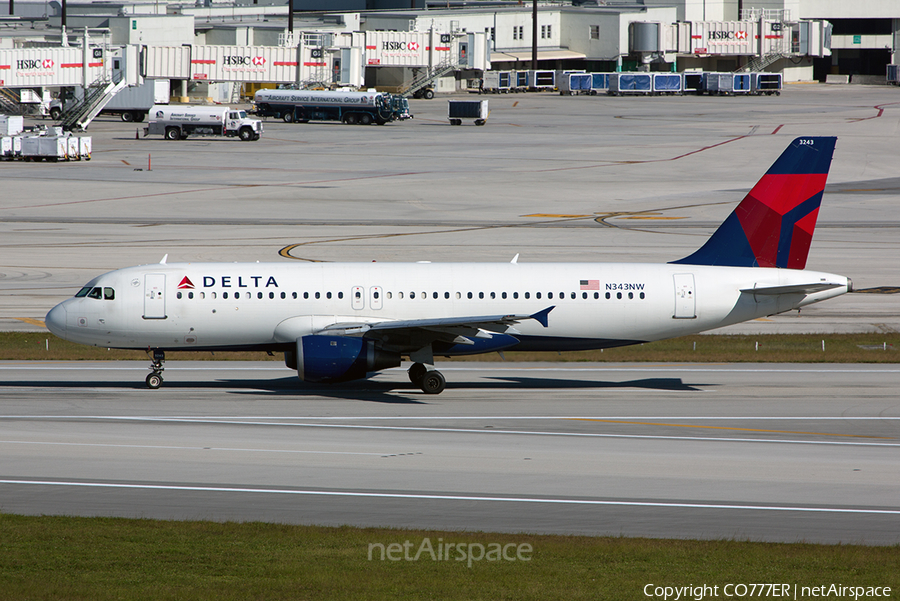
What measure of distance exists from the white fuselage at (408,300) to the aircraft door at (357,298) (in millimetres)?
33

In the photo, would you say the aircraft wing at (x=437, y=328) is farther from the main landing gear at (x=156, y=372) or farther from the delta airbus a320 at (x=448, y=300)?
the main landing gear at (x=156, y=372)

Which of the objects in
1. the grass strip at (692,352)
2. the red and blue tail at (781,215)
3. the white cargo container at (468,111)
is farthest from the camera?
the white cargo container at (468,111)

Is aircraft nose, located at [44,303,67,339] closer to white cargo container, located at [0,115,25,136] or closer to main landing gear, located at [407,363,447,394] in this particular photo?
main landing gear, located at [407,363,447,394]

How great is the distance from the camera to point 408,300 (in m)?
34.8

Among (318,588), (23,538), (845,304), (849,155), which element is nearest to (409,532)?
(318,588)

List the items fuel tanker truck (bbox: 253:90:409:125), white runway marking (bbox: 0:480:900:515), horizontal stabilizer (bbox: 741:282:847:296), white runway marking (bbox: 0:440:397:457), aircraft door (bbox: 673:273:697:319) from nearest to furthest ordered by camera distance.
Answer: white runway marking (bbox: 0:480:900:515)
white runway marking (bbox: 0:440:397:457)
horizontal stabilizer (bbox: 741:282:847:296)
aircraft door (bbox: 673:273:697:319)
fuel tanker truck (bbox: 253:90:409:125)

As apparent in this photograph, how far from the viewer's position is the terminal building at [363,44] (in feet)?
415

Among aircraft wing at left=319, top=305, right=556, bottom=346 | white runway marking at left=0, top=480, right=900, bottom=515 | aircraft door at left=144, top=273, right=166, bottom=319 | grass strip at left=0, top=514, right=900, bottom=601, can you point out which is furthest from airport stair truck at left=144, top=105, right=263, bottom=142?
grass strip at left=0, top=514, right=900, bottom=601

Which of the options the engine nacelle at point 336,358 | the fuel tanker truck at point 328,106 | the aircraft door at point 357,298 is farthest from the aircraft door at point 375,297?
the fuel tanker truck at point 328,106

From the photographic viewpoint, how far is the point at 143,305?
3416cm

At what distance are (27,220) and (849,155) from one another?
75.3 metres

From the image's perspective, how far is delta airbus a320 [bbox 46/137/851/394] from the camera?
34.1 metres

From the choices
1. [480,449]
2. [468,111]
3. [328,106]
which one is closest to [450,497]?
[480,449]

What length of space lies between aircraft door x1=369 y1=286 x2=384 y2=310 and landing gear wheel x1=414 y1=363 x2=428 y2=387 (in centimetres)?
250
